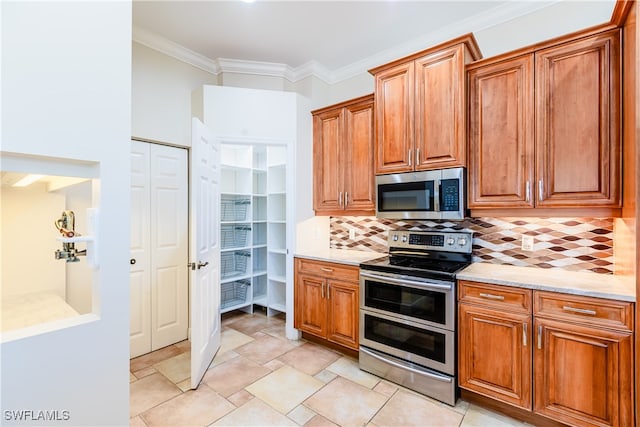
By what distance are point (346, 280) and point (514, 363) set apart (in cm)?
135

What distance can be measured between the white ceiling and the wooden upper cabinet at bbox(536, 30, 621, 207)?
64 cm

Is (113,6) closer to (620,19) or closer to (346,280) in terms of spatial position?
Result: (346,280)

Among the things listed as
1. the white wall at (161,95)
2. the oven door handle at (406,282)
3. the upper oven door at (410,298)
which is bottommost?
the upper oven door at (410,298)

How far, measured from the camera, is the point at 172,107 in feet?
9.94

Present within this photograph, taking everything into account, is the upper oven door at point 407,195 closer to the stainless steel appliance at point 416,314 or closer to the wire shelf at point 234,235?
the stainless steel appliance at point 416,314

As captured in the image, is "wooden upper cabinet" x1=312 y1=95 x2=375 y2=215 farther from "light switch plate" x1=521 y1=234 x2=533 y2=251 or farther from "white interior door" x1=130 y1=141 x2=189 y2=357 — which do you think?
"white interior door" x1=130 y1=141 x2=189 y2=357

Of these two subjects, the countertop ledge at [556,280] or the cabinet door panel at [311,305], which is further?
the cabinet door panel at [311,305]

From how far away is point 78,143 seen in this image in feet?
3.68

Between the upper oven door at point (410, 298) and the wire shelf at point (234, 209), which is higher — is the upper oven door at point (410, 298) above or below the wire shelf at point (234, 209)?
below

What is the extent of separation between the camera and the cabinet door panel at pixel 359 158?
291 centimetres

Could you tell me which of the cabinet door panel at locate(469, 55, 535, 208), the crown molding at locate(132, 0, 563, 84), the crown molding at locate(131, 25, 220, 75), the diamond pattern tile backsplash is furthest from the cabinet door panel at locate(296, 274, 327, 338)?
the crown molding at locate(131, 25, 220, 75)

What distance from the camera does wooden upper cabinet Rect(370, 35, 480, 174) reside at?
229cm

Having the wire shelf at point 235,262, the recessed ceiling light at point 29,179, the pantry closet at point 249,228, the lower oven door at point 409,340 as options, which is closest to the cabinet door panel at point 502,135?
the lower oven door at point 409,340

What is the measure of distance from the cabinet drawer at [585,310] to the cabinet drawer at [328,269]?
1.34 meters
